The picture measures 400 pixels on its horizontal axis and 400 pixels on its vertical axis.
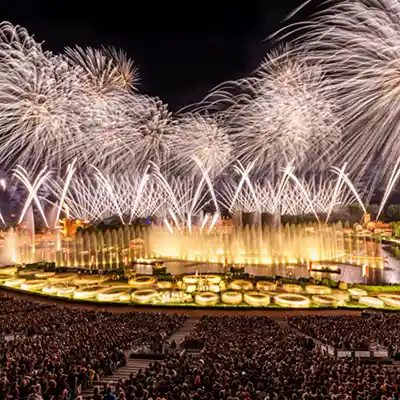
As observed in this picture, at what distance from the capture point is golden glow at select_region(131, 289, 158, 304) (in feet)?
126

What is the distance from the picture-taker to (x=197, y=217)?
13625cm

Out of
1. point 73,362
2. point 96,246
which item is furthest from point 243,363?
point 96,246

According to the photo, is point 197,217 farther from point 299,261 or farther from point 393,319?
point 393,319

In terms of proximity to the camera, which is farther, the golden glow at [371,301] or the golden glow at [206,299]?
the golden glow at [206,299]

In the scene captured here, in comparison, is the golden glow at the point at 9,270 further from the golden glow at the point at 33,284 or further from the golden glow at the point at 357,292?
the golden glow at the point at 357,292

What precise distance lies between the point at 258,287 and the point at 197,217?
9539 centimetres

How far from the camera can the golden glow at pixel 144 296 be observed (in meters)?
38.3

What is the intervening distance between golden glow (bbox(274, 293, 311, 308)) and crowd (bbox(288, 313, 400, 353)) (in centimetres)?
625

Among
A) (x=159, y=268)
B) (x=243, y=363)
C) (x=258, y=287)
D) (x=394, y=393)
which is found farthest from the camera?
(x=159, y=268)

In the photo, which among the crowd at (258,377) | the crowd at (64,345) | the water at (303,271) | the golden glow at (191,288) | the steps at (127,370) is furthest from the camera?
the water at (303,271)

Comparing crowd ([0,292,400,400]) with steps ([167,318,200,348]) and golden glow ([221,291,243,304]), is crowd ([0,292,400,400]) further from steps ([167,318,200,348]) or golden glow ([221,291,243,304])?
golden glow ([221,291,243,304])

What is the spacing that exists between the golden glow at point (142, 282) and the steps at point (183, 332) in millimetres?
12231

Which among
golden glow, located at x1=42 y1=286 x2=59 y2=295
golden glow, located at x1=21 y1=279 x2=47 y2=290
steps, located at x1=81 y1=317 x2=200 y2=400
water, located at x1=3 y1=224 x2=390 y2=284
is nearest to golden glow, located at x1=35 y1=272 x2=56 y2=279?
golden glow, located at x1=21 y1=279 x2=47 y2=290

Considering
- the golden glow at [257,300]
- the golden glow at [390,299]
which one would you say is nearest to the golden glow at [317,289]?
the golden glow at [390,299]
